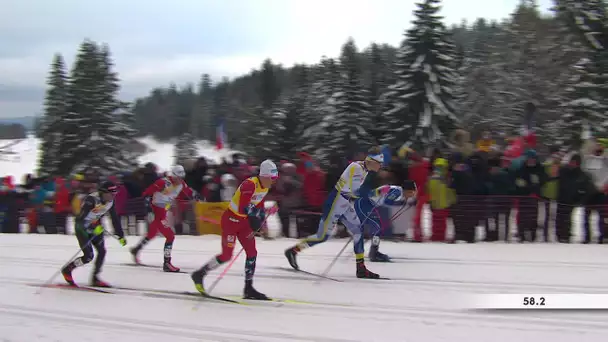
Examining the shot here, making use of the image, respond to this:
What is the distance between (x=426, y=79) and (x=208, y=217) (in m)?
18.1

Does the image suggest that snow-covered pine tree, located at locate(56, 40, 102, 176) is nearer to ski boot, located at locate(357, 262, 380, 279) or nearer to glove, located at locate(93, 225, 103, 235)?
glove, located at locate(93, 225, 103, 235)

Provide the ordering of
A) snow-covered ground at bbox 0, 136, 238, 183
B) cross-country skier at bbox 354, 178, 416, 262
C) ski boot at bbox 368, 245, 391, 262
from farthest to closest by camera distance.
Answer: snow-covered ground at bbox 0, 136, 238, 183
ski boot at bbox 368, 245, 391, 262
cross-country skier at bbox 354, 178, 416, 262

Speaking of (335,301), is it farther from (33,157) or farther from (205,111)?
(205,111)

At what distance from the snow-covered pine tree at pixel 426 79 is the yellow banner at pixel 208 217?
56.5 ft

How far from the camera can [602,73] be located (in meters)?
26.5

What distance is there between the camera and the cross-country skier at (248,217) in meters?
7.73

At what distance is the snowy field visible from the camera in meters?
6.60

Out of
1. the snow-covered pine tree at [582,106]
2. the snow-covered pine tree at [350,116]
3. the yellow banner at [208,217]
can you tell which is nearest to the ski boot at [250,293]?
the yellow banner at [208,217]

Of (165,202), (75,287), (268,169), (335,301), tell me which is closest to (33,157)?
(165,202)

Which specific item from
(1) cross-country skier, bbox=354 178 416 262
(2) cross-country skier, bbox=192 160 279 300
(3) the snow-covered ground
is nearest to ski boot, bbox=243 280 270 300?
(2) cross-country skier, bbox=192 160 279 300

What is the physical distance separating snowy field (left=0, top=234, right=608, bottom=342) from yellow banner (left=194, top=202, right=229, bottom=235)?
205 cm

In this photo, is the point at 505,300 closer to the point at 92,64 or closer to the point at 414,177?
the point at 414,177

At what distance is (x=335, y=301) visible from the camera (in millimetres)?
7902

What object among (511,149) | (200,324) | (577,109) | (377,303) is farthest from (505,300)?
(577,109)
